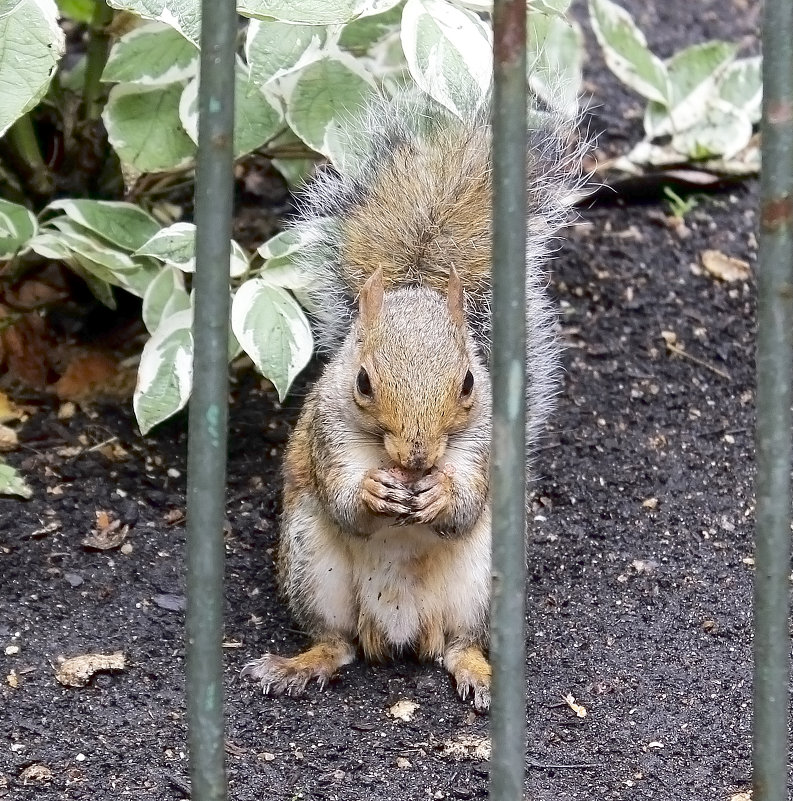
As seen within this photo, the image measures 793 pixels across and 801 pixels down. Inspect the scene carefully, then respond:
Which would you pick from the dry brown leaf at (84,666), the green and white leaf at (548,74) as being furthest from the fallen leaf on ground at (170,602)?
the green and white leaf at (548,74)

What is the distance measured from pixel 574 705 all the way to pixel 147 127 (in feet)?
4.60

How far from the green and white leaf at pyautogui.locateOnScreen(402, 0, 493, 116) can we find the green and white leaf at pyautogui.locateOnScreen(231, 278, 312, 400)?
50 cm

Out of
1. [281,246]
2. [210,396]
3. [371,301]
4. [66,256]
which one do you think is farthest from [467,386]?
[210,396]

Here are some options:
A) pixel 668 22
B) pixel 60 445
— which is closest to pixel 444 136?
pixel 60 445

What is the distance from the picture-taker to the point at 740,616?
7.61ft

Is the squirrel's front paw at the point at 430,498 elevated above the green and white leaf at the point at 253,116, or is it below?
below

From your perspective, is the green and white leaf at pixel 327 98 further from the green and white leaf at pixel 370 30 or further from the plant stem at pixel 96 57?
the plant stem at pixel 96 57

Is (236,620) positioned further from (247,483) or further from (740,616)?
(740,616)

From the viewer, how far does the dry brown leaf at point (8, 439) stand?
104 inches

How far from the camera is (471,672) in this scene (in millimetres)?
2248

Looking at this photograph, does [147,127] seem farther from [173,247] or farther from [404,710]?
[404,710]

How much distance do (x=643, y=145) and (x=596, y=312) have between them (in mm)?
560

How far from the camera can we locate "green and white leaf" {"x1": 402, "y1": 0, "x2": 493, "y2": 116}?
223 cm

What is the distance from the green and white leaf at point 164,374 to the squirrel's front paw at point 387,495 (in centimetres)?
49
